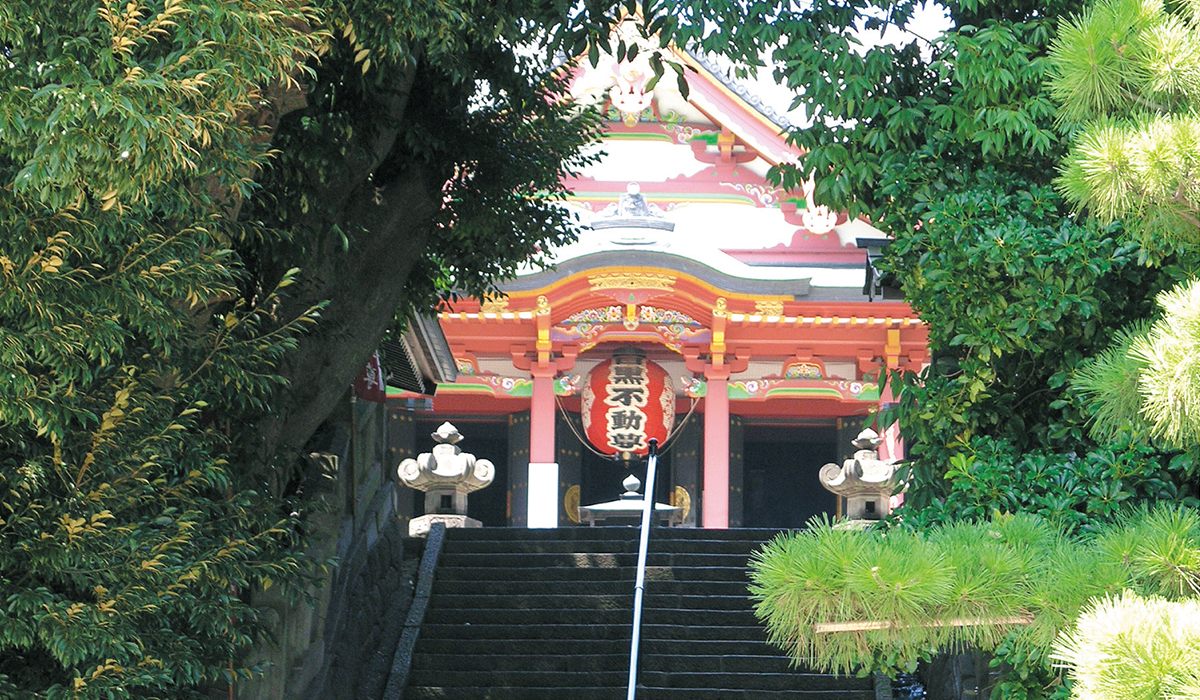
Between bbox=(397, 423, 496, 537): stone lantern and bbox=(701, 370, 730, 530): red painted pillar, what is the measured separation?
343 centimetres

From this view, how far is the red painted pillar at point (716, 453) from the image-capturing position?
568 inches

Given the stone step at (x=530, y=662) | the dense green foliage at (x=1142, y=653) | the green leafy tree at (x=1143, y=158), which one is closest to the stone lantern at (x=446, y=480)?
the stone step at (x=530, y=662)

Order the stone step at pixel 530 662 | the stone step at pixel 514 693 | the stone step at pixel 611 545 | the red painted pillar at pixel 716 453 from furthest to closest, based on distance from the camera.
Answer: the red painted pillar at pixel 716 453, the stone step at pixel 611 545, the stone step at pixel 530 662, the stone step at pixel 514 693

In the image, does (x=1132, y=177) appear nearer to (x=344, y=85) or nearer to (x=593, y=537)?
(x=344, y=85)

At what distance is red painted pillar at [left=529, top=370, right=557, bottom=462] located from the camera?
14.5 meters

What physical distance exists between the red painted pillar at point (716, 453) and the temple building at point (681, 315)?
2 centimetres

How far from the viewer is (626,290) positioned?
1421 cm

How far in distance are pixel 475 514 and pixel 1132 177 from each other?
43.7ft

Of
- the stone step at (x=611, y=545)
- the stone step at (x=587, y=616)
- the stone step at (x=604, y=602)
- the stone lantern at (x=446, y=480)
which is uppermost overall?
the stone lantern at (x=446, y=480)

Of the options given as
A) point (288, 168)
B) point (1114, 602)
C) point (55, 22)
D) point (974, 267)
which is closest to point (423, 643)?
point (288, 168)

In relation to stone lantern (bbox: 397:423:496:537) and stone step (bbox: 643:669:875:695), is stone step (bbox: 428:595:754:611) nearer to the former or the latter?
stone step (bbox: 643:669:875:695)

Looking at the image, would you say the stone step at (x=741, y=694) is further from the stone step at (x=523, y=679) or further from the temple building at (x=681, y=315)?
the temple building at (x=681, y=315)

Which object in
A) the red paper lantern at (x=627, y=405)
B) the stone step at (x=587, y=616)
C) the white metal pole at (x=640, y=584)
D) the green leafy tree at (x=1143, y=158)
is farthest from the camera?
the red paper lantern at (x=627, y=405)

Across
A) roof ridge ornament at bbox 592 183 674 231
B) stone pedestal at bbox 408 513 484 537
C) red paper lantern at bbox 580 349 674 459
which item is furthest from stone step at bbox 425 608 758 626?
roof ridge ornament at bbox 592 183 674 231
